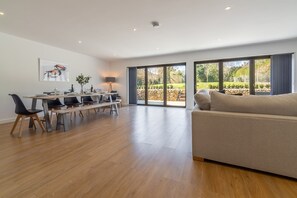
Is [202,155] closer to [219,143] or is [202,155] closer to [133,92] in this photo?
[219,143]

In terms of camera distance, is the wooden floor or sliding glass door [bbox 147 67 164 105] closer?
the wooden floor

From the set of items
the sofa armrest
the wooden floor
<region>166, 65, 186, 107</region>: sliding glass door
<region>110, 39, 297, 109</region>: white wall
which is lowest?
the wooden floor

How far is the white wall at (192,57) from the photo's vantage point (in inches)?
206

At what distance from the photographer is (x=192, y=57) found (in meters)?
6.57

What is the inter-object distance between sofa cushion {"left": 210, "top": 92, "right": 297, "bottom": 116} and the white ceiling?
75.8 inches

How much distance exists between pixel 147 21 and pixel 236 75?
4.43 metres

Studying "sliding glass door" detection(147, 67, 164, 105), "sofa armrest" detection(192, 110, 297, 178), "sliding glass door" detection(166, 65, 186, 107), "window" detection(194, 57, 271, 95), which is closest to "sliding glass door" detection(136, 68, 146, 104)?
"sliding glass door" detection(147, 67, 164, 105)

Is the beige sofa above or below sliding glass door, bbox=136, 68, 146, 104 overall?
below

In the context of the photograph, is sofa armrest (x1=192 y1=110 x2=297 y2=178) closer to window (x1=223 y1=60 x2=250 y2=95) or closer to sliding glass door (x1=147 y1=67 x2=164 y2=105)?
window (x1=223 y1=60 x2=250 y2=95)

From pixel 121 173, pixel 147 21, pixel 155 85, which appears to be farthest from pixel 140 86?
pixel 121 173

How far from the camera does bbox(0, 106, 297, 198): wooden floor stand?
1395mm

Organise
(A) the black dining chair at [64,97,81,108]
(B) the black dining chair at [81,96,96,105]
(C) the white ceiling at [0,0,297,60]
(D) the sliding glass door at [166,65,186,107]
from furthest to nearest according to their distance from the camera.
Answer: (D) the sliding glass door at [166,65,186,107], (B) the black dining chair at [81,96,96,105], (A) the black dining chair at [64,97,81,108], (C) the white ceiling at [0,0,297,60]

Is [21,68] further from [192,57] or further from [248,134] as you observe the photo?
[192,57]

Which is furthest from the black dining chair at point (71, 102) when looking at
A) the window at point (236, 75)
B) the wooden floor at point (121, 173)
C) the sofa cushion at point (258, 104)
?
the window at point (236, 75)
